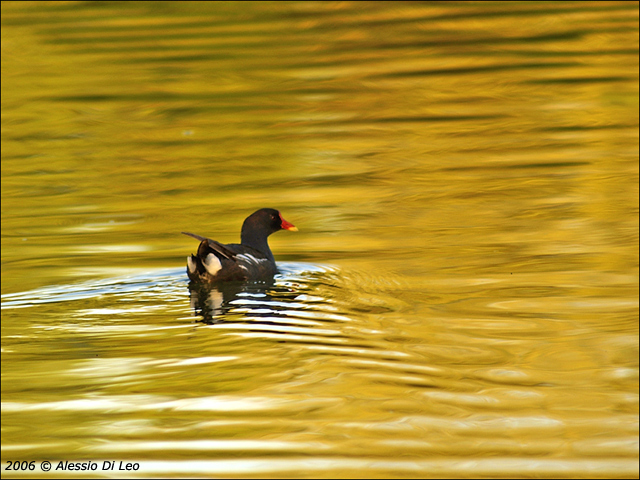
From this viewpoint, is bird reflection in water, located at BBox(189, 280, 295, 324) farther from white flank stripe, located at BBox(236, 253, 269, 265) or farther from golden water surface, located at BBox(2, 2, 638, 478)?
white flank stripe, located at BBox(236, 253, 269, 265)

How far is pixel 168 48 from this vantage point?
614 inches

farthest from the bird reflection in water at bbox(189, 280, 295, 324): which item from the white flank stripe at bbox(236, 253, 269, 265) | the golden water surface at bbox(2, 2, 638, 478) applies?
the white flank stripe at bbox(236, 253, 269, 265)

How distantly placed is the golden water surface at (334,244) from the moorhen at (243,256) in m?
0.16

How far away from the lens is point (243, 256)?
24.3 feet

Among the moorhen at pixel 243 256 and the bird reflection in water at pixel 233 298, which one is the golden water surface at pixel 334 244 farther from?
the moorhen at pixel 243 256

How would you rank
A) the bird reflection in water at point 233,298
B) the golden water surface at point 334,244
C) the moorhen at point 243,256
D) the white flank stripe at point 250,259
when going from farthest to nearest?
the white flank stripe at point 250,259, the moorhen at point 243,256, the bird reflection in water at point 233,298, the golden water surface at point 334,244

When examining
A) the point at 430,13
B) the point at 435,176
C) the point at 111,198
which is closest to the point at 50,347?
the point at 111,198

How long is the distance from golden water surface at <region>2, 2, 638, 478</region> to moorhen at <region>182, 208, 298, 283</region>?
161 mm

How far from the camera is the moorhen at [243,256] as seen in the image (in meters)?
7.11

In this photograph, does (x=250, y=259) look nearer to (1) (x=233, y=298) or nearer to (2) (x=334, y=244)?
(1) (x=233, y=298)

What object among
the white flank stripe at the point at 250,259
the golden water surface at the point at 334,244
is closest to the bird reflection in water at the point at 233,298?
the golden water surface at the point at 334,244

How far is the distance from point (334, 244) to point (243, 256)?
0.91 metres

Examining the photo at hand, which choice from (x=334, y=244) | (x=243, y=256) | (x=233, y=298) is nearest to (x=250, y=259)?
(x=243, y=256)

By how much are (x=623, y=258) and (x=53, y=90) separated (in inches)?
343
